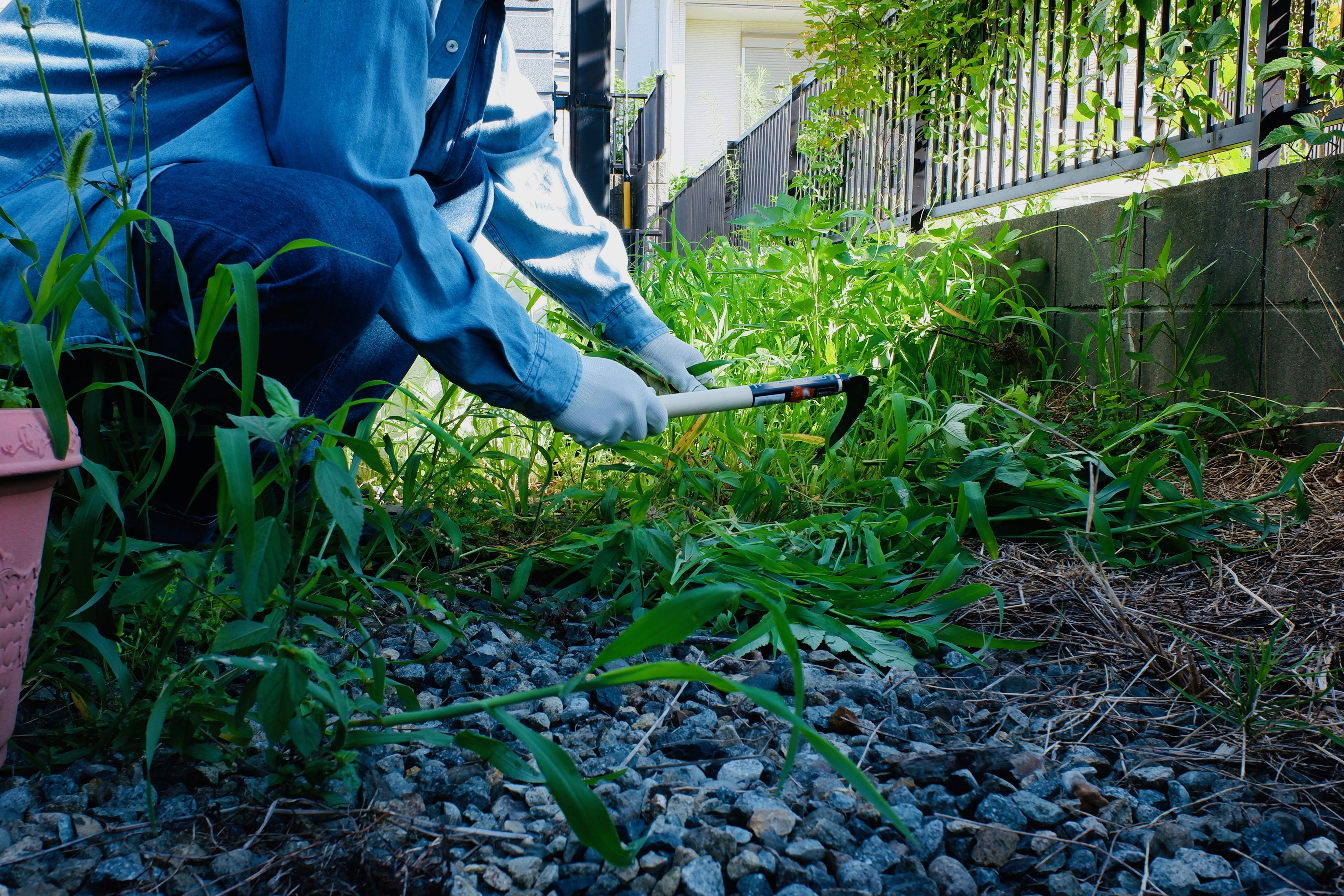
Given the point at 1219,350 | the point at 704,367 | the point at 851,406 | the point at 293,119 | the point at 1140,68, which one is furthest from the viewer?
the point at 1140,68

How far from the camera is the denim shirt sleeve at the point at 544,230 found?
1.86 m

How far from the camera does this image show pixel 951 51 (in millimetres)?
3537

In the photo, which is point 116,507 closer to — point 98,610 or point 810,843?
point 98,610

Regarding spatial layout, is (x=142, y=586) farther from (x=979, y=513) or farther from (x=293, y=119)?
(x=979, y=513)

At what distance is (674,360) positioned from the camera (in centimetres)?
190

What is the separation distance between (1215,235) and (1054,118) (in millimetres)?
1300

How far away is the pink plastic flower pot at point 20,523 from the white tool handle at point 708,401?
976 mm

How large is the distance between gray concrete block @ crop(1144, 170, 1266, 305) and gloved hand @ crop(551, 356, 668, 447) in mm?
1283

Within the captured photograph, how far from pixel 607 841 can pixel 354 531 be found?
0.30 m

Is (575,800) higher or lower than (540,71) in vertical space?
lower

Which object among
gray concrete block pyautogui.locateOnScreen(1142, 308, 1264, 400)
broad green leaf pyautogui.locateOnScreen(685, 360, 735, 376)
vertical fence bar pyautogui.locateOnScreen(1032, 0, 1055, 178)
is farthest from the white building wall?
broad green leaf pyautogui.locateOnScreen(685, 360, 735, 376)

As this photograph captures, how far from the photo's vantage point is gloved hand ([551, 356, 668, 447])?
1.44 m

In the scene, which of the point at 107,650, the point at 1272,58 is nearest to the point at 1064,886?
the point at 107,650

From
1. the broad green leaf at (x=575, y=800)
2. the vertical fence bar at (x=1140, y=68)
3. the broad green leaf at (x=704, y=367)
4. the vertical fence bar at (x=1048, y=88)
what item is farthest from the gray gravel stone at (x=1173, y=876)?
the vertical fence bar at (x=1048, y=88)
